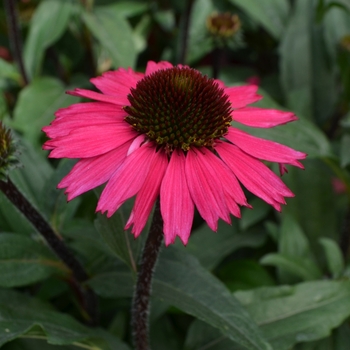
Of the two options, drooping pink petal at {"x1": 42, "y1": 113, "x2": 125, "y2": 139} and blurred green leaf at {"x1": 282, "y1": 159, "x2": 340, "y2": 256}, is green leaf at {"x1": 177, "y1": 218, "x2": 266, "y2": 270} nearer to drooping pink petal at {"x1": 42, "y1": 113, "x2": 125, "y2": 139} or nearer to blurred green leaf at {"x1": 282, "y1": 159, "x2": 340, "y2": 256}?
blurred green leaf at {"x1": 282, "y1": 159, "x2": 340, "y2": 256}

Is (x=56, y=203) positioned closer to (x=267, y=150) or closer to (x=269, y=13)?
(x=267, y=150)

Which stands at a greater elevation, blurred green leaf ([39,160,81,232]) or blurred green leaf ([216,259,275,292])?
blurred green leaf ([39,160,81,232])

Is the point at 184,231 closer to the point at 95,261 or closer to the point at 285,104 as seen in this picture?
the point at 95,261

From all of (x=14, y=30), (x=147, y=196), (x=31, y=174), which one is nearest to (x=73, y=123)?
(x=147, y=196)

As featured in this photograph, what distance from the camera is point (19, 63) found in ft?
4.34

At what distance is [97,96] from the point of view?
67 centimetres

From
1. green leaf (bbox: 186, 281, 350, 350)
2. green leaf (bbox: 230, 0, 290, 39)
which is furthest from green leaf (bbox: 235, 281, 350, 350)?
green leaf (bbox: 230, 0, 290, 39)

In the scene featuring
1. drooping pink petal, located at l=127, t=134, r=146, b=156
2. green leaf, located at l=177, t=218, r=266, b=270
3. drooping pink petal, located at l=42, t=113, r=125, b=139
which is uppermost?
drooping pink petal, located at l=42, t=113, r=125, b=139

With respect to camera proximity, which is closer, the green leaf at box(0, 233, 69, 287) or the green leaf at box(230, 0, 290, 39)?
the green leaf at box(0, 233, 69, 287)

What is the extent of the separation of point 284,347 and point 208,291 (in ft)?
0.68

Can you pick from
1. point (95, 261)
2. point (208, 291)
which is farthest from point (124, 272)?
point (208, 291)

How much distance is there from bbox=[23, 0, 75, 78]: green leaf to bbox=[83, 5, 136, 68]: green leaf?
7cm

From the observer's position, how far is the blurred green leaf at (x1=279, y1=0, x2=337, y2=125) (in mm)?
1397

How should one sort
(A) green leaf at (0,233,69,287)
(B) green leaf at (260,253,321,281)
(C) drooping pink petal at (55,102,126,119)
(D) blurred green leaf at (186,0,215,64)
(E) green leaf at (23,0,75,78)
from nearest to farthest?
(C) drooping pink petal at (55,102,126,119) < (A) green leaf at (0,233,69,287) < (B) green leaf at (260,253,321,281) < (E) green leaf at (23,0,75,78) < (D) blurred green leaf at (186,0,215,64)
